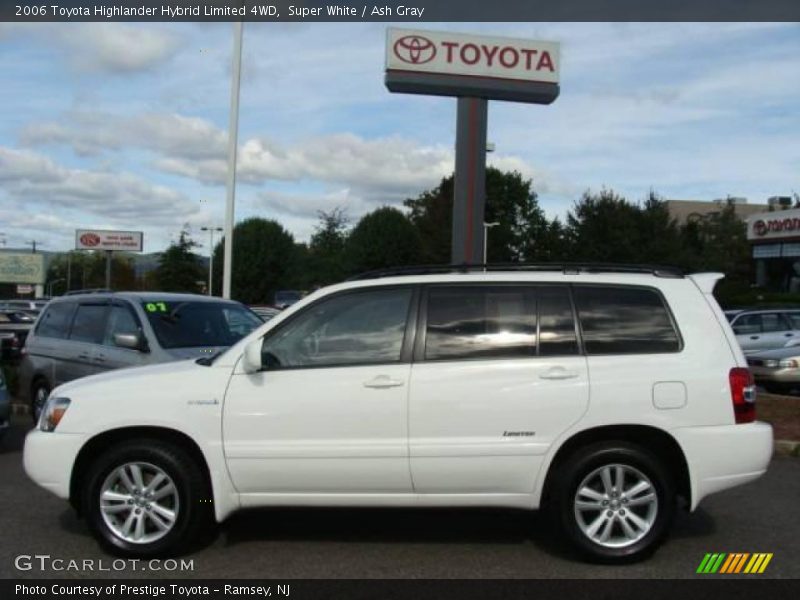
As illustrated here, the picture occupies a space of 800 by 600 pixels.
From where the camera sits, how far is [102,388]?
5.40 metres

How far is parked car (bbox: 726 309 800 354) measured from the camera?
1841cm

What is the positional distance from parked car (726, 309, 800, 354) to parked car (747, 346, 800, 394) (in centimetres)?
385

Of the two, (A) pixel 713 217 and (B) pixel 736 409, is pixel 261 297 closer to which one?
(A) pixel 713 217

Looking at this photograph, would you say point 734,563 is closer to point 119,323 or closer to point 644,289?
point 644,289

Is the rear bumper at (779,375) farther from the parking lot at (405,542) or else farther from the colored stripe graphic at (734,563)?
the colored stripe graphic at (734,563)

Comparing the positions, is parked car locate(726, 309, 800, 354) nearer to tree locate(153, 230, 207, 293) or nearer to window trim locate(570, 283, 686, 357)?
window trim locate(570, 283, 686, 357)

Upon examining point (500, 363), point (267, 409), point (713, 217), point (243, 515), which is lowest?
point (243, 515)

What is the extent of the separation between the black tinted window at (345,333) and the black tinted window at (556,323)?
874 millimetres

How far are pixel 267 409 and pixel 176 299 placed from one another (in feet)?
16.2

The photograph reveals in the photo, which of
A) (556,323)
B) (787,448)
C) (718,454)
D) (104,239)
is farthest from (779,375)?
(104,239)

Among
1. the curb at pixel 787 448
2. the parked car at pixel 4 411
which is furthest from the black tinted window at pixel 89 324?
the curb at pixel 787 448

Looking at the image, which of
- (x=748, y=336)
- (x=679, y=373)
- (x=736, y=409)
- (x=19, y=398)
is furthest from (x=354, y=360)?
(x=748, y=336)

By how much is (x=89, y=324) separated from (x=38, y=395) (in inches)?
56.6

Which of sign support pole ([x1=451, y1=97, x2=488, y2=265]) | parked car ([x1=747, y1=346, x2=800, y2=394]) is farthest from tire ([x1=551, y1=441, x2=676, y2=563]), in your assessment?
sign support pole ([x1=451, y1=97, x2=488, y2=265])
